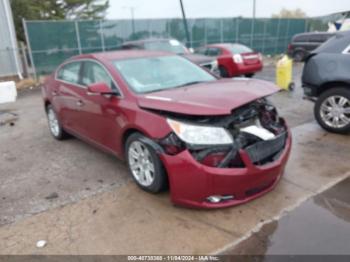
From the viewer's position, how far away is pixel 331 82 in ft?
16.7

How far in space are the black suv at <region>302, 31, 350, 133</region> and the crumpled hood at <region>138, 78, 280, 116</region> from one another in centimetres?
232

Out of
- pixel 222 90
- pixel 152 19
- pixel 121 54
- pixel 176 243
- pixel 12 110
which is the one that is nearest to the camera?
pixel 176 243

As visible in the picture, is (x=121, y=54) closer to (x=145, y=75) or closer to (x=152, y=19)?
(x=145, y=75)

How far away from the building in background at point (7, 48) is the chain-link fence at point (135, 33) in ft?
2.66

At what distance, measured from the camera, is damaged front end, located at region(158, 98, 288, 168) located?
2.77 m

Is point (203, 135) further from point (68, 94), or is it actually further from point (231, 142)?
point (68, 94)

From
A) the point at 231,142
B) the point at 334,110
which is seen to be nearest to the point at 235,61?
the point at 334,110

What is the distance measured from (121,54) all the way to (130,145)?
1415 mm

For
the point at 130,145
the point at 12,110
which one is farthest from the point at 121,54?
the point at 12,110

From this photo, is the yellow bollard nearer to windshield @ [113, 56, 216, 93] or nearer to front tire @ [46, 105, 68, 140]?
windshield @ [113, 56, 216, 93]

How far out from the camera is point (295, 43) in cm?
1684

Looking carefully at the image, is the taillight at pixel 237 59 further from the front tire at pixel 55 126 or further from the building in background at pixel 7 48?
the building in background at pixel 7 48

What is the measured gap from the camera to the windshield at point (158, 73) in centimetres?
361

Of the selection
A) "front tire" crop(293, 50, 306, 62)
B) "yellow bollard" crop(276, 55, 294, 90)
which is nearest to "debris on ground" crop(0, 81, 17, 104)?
"yellow bollard" crop(276, 55, 294, 90)
